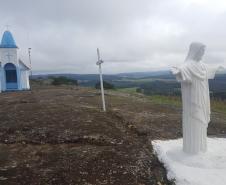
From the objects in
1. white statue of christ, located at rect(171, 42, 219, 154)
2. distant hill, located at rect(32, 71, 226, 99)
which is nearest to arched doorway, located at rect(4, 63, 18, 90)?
distant hill, located at rect(32, 71, 226, 99)

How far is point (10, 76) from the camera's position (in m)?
24.6

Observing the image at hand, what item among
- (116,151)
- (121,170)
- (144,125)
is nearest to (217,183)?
(121,170)

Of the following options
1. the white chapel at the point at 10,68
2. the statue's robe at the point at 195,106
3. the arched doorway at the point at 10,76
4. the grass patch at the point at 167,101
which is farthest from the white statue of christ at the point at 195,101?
the arched doorway at the point at 10,76

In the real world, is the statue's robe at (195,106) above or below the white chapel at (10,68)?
below

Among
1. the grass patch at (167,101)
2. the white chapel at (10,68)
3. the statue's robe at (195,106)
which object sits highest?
the white chapel at (10,68)

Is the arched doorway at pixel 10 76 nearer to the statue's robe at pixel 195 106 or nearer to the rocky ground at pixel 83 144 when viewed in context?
the rocky ground at pixel 83 144

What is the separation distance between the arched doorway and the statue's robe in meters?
19.4

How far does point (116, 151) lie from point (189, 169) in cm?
189

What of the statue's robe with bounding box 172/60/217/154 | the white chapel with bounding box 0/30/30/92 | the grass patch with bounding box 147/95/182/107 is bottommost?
the grass patch with bounding box 147/95/182/107

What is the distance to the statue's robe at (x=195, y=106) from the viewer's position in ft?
21.9

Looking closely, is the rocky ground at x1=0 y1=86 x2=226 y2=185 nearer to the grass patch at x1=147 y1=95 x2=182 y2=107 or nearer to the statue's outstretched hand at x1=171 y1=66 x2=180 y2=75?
the statue's outstretched hand at x1=171 y1=66 x2=180 y2=75

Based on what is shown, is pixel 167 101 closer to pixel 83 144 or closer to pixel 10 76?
pixel 10 76

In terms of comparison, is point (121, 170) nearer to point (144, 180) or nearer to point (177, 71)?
point (144, 180)

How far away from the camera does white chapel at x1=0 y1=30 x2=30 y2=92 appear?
23.8m
